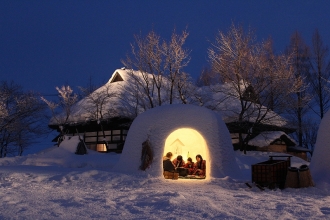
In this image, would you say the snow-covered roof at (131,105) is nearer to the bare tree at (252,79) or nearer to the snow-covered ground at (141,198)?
Result: the bare tree at (252,79)

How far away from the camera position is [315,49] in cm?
2662

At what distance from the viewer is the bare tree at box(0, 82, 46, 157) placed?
25236 millimetres

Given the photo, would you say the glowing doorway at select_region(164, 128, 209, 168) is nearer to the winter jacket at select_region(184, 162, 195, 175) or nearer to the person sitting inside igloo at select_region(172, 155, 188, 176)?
the person sitting inside igloo at select_region(172, 155, 188, 176)

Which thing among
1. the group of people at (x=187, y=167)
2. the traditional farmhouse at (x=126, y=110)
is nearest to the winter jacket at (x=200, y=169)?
the group of people at (x=187, y=167)

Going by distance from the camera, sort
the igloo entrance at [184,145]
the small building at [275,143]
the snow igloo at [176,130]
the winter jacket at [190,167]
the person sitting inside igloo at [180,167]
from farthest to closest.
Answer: the small building at [275,143], the igloo entrance at [184,145], the winter jacket at [190,167], the person sitting inside igloo at [180,167], the snow igloo at [176,130]

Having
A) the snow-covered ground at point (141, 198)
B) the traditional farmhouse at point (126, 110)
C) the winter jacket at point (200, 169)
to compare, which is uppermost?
the traditional farmhouse at point (126, 110)

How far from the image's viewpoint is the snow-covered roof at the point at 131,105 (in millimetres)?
Answer: 22266

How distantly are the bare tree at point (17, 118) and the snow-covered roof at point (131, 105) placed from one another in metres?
1.90

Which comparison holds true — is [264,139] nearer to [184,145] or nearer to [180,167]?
[184,145]

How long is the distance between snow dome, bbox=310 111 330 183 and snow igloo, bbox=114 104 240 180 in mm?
2252

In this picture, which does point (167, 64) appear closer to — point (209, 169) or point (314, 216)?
point (209, 169)

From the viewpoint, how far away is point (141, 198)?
7.52 metres

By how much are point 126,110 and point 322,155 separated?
1487 cm

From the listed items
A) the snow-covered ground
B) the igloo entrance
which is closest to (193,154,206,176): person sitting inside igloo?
the snow-covered ground
